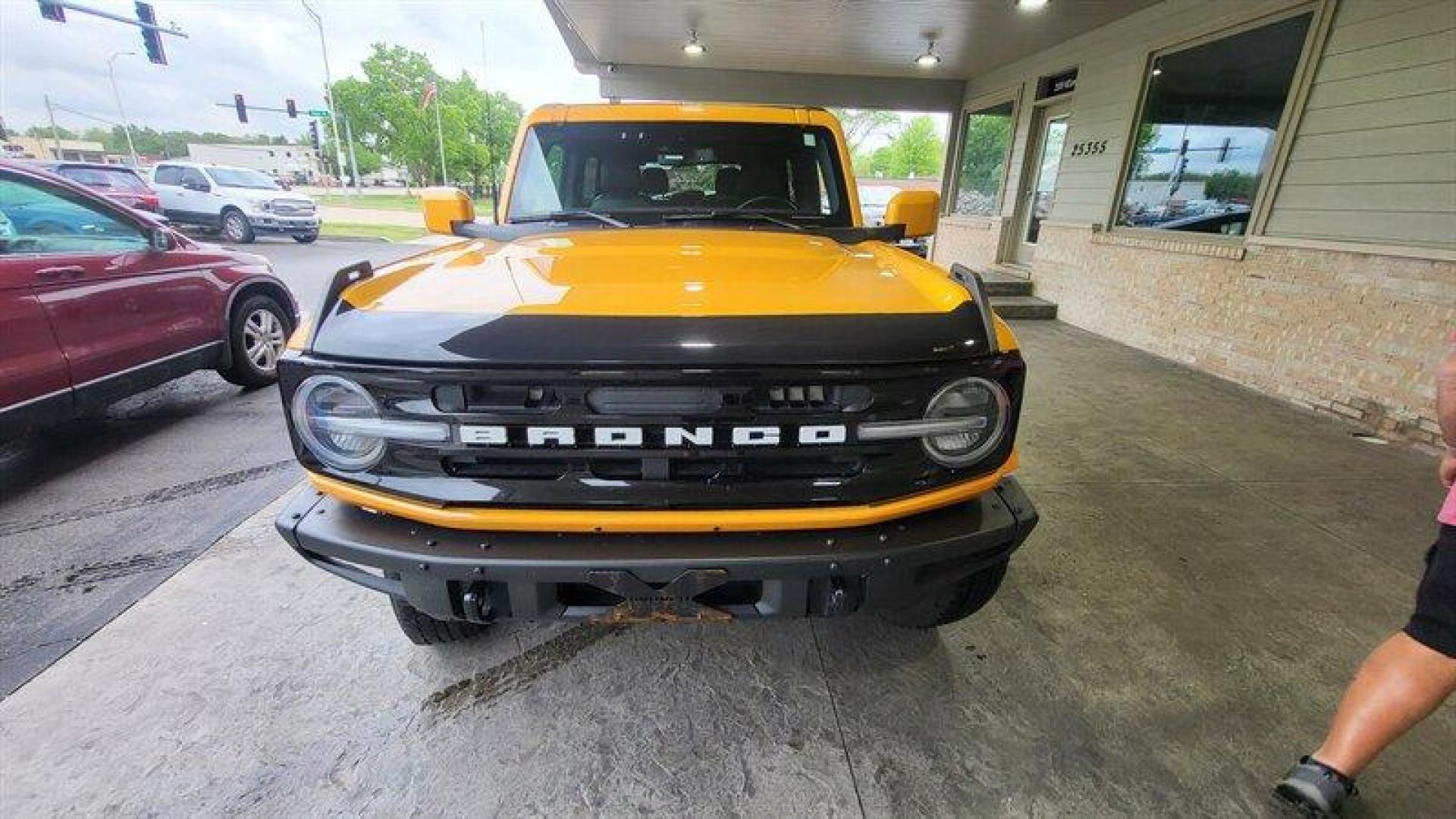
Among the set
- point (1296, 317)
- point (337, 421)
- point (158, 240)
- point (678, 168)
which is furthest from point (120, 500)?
point (1296, 317)

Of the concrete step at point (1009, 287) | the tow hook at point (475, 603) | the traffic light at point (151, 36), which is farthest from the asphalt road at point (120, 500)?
the traffic light at point (151, 36)

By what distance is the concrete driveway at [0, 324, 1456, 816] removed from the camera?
1.73m

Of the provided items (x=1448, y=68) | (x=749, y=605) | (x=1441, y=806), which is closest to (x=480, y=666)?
(x=749, y=605)

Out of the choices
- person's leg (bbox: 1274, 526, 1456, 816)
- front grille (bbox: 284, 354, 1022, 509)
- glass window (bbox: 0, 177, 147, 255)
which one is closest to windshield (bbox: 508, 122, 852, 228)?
front grille (bbox: 284, 354, 1022, 509)

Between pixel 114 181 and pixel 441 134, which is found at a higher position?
pixel 441 134

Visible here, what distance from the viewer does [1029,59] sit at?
32.1ft

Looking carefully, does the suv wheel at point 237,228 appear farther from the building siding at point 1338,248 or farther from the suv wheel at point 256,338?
the building siding at point 1338,248

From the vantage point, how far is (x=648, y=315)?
57.1 inches

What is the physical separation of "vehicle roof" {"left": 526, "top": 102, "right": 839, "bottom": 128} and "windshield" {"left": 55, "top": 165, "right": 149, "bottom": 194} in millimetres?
14536

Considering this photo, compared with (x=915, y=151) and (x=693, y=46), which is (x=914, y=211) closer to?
(x=693, y=46)

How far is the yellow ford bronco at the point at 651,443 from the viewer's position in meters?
1.43

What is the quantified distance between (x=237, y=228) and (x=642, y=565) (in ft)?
60.5

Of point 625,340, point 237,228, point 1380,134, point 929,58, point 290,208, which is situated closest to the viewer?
point 625,340

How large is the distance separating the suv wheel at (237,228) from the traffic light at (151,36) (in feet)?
20.5
